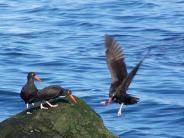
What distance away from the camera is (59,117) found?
13.3 meters

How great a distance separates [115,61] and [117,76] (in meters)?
0.40

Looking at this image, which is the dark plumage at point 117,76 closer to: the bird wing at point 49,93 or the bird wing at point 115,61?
the bird wing at point 115,61

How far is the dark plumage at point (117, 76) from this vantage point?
14408mm

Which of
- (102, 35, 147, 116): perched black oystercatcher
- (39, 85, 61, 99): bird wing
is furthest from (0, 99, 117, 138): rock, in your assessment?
(102, 35, 147, 116): perched black oystercatcher

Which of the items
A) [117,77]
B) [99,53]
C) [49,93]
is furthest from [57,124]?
[99,53]

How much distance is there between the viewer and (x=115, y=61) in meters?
15.1

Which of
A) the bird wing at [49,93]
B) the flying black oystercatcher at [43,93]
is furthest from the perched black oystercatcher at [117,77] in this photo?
the bird wing at [49,93]

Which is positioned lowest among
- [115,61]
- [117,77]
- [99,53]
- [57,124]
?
[99,53]

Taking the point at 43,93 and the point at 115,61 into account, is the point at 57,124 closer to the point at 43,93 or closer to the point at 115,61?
the point at 43,93

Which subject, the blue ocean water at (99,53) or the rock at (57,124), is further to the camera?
the blue ocean water at (99,53)

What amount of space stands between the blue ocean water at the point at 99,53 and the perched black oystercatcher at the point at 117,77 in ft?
13.1

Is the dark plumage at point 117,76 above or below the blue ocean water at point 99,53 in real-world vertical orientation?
above

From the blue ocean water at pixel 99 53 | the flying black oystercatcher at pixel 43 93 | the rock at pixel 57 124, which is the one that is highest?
the flying black oystercatcher at pixel 43 93

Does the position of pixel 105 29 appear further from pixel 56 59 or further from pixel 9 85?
pixel 9 85
